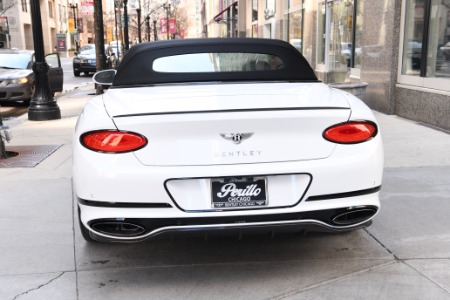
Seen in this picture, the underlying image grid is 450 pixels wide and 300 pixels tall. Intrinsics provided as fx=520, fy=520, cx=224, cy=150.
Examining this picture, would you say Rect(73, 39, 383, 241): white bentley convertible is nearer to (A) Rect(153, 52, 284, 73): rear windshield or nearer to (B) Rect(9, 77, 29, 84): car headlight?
(A) Rect(153, 52, 284, 73): rear windshield

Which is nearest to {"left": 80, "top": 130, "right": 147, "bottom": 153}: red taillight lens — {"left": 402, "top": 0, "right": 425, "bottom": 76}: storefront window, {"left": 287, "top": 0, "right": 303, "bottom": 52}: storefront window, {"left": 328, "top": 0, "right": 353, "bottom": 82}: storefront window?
{"left": 402, "top": 0, "right": 425, "bottom": 76}: storefront window

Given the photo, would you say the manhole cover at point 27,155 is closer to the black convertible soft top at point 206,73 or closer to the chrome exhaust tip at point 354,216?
the black convertible soft top at point 206,73

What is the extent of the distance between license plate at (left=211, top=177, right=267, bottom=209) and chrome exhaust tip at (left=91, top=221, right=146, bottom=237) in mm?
494

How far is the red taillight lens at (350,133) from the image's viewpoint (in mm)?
3182

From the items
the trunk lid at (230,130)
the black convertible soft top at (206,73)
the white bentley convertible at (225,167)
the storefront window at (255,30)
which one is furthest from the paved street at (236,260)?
the storefront window at (255,30)

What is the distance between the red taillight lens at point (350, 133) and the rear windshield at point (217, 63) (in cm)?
141

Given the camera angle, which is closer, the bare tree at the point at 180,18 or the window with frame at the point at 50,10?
the window with frame at the point at 50,10

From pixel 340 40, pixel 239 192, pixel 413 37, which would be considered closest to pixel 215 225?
pixel 239 192

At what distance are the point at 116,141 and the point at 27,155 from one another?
4873mm

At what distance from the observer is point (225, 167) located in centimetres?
304

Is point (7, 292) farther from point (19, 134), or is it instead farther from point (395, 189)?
point (19, 134)

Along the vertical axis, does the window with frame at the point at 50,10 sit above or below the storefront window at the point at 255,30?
above

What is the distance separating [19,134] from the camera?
9391 millimetres

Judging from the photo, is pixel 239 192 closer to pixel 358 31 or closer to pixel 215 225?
pixel 215 225
